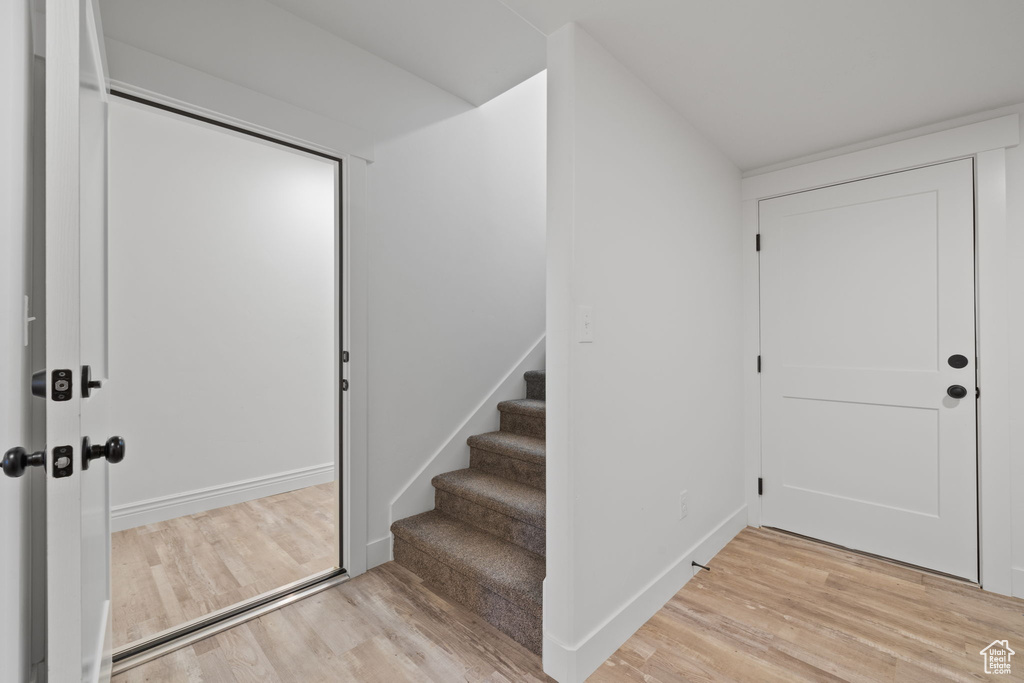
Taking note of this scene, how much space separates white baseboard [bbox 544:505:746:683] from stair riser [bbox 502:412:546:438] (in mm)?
923

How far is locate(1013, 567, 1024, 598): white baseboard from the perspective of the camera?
2066 mm

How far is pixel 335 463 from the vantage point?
7.02 feet

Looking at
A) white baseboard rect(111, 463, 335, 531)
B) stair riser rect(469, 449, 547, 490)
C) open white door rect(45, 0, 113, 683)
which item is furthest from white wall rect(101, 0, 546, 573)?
white baseboard rect(111, 463, 335, 531)

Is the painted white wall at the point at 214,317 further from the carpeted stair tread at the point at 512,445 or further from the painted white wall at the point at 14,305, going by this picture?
the painted white wall at the point at 14,305

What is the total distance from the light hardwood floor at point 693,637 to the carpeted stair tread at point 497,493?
43 centimetres

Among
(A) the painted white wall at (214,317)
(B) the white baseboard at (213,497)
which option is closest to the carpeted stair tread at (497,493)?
(A) the painted white wall at (214,317)

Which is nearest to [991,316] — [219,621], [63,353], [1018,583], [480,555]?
[1018,583]

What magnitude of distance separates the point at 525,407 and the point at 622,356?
3.31 ft

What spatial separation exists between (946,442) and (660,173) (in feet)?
6.30

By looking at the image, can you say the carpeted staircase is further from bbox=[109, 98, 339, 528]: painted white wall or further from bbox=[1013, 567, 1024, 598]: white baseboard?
bbox=[1013, 567, 1024, 598]: white baseboard

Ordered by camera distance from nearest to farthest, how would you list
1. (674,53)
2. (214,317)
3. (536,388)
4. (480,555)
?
(674,53) → (480,555) → (536,388) → (214,317)

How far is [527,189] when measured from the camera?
10.1ft

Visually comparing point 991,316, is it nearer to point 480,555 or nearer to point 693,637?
point 693,637

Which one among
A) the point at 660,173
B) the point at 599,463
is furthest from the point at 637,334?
the point at 660,173
